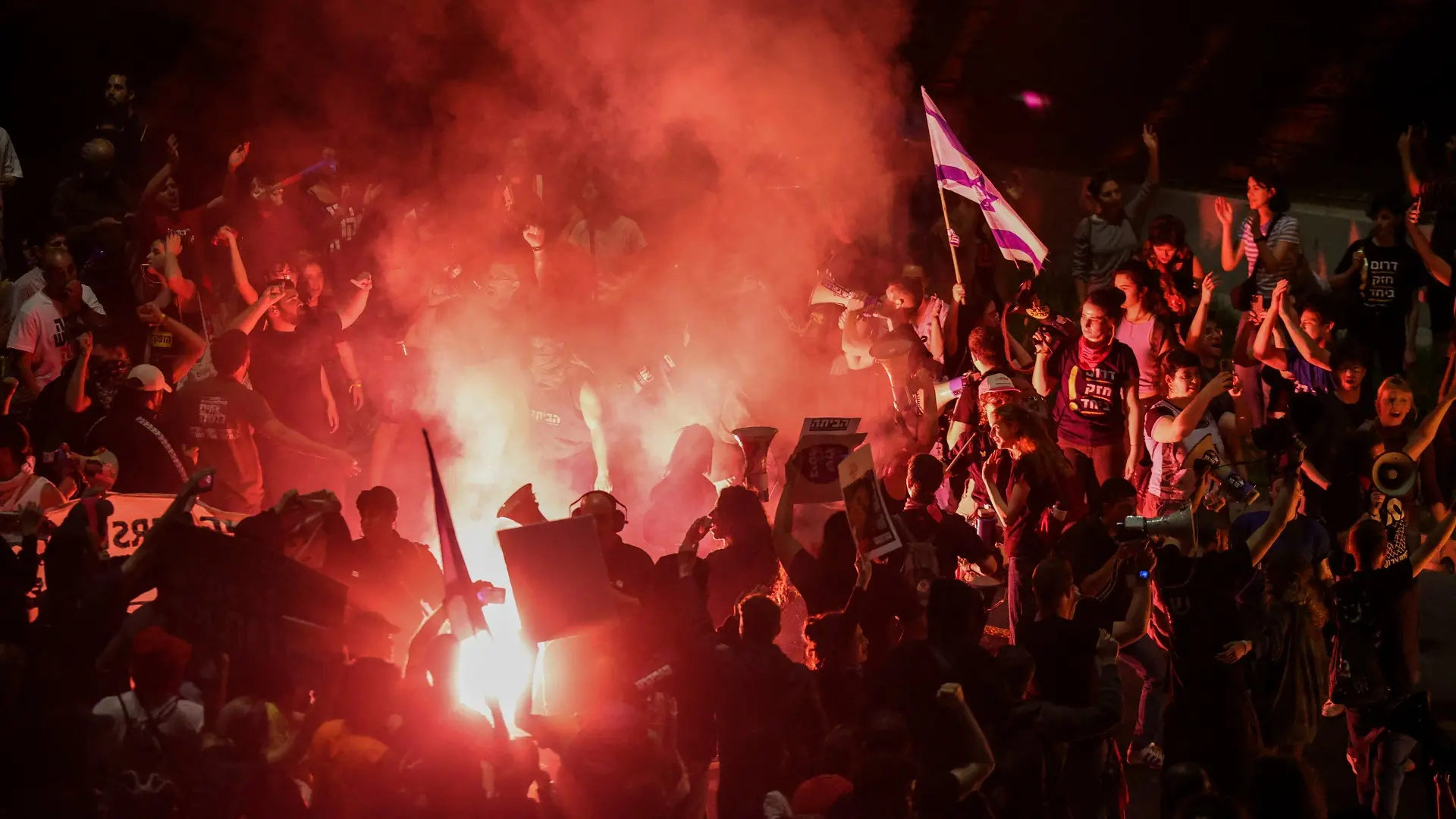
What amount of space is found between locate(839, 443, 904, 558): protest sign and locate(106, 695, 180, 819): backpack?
2929 mm

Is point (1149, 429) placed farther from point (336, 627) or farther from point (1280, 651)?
point (336, 627)

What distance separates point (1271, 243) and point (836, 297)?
9.03 feet

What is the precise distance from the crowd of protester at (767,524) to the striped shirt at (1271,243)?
0.07ft

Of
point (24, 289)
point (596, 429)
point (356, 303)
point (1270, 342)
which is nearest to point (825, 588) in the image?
point (596, 429)

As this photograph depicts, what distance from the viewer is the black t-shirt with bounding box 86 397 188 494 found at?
854 centimetres

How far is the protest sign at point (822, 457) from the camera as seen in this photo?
7.20 meters

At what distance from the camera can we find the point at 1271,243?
32.0 ft

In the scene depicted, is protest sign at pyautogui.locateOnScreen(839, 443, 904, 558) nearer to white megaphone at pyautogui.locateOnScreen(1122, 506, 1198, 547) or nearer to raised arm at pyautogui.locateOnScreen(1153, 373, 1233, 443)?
white megaphone at pyautogui.locateOnScreen(1122, 506, 1198, 547)

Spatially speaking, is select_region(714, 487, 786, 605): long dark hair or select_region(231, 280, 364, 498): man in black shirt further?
select_region(231, 280, 364, 498): man in black shirt

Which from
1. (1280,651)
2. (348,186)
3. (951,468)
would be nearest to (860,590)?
(1280,651)

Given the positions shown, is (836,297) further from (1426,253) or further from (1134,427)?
(1426,253)

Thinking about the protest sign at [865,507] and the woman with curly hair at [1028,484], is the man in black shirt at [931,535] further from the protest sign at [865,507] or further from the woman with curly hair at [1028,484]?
the woman with curly hair at [1028,484]

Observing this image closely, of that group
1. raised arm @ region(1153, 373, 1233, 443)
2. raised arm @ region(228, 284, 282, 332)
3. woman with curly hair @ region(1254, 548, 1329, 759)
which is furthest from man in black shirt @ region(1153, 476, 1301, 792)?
raised arm @ region(228, 284, 282, 332)

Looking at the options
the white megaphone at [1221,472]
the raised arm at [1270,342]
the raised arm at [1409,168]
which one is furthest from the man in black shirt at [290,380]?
the raised arm at [1409,168]
